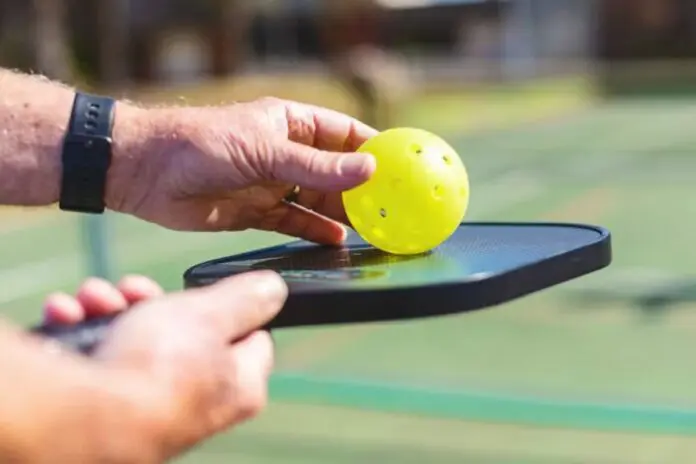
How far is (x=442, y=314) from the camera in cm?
152

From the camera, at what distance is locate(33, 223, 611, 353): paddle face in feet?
4.94

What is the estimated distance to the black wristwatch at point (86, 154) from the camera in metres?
2.15

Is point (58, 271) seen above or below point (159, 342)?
below

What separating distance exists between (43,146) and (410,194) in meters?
0.66

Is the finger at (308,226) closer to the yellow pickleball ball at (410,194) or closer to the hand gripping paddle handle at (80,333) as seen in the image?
the yellow pickleball ball at (410,194)

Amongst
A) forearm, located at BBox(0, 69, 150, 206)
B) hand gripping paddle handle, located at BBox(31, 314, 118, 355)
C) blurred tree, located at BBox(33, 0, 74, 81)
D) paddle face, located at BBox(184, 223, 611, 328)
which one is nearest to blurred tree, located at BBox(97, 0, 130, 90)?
blurred tree, located at BBox(33, 0, 74, 81)

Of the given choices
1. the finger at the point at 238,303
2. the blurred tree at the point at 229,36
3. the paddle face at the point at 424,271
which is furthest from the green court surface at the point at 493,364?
the blurred tree at the point at 229,36

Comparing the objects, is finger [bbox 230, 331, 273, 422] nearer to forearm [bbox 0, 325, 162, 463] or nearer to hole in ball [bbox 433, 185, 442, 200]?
forearm [bbox 0, 325, 162, 463]

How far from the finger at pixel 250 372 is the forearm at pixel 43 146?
29.7 inches

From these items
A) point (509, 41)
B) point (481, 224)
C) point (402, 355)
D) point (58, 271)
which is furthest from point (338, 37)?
point (481, 224)

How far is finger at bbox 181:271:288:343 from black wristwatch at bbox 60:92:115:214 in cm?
72

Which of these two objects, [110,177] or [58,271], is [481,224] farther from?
[58,271]

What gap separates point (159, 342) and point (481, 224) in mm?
1003

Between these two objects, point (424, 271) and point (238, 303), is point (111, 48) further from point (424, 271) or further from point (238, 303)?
point (238, 303)
